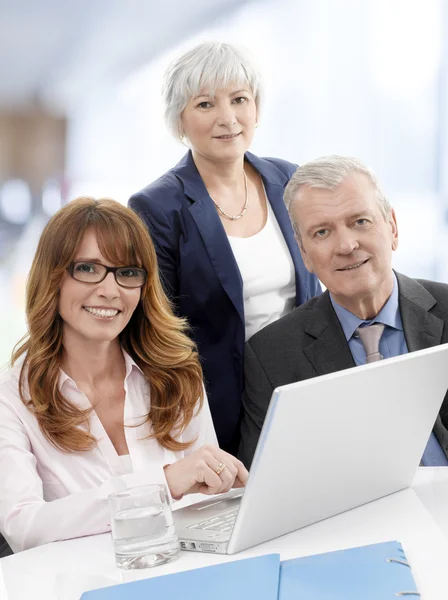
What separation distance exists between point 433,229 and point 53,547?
4.31m

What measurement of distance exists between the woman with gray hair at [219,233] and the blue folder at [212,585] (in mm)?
1258

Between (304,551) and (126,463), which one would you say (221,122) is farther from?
(304,551)

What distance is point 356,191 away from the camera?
2141mm

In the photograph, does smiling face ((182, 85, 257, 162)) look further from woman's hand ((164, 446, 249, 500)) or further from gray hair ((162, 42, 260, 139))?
woman's hand ((164, 446, 249, 500))

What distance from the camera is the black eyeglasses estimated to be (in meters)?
1.91

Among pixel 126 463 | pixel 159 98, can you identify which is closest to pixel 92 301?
pixel 126 463

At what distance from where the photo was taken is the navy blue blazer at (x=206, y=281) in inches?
97.4

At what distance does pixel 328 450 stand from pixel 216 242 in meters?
1.26

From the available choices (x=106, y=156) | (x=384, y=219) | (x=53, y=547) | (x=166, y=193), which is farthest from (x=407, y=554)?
(x=106, y=156)

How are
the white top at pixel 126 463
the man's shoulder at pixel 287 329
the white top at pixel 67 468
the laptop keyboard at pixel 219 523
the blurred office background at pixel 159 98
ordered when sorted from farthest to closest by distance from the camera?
1. the blurred office background at pixel 159 98
2. the man's shoulder at pixel 287 329
3. the white top at pixel 126 463
4. the white top at pixel 67 468
5. the laptop keyboard at pixel 219 523

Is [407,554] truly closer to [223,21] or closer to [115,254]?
[115,254]

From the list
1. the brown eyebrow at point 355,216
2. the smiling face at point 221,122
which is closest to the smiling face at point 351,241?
the brown eyebrow at point 355,216

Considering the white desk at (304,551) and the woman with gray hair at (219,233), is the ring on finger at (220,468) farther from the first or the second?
the woman with gray hair at (219,233)

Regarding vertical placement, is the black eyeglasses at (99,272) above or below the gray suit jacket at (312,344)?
above
